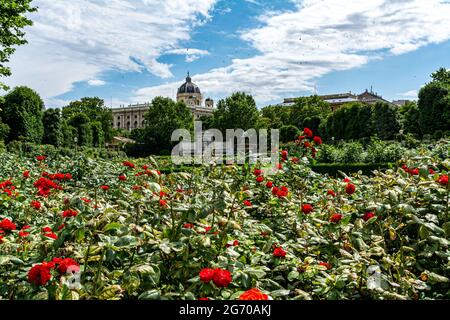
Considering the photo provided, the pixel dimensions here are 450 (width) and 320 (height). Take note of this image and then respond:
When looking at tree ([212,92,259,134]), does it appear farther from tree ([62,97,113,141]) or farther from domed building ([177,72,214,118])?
domed building ([177,72,214,118])

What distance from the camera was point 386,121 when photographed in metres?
34.7

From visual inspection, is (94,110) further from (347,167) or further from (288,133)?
→ (347,167)

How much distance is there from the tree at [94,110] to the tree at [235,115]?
2421 centimetres

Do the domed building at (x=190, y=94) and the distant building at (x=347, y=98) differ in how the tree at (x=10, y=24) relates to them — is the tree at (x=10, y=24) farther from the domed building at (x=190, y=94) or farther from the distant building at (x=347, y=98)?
the domed building at (x=190, y=94)

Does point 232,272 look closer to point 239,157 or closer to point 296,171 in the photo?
point 296,171

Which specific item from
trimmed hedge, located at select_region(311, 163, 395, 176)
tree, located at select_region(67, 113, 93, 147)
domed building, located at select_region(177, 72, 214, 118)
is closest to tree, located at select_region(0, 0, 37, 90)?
trimmed hedge, located at select_region(311, 163, 395, 176)

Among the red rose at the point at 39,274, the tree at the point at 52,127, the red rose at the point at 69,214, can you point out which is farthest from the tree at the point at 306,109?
the red rose at the point at 39,274

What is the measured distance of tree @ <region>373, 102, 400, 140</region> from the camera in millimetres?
34188

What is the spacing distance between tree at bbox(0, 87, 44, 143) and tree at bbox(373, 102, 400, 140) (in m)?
26.8

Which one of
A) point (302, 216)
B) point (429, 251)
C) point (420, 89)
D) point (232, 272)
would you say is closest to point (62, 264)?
point (232, 272)

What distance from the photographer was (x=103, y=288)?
2018mm

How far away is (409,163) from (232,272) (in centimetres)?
255

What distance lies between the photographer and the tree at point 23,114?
28359 mm
